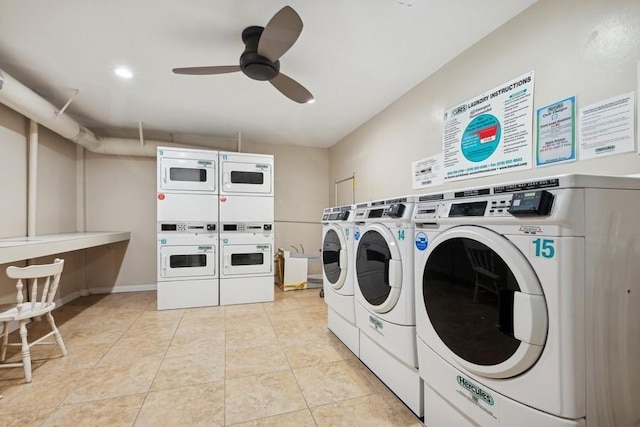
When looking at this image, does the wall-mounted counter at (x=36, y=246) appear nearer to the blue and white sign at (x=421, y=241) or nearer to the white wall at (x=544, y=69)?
the blue and white sign at (x=421, y=241)

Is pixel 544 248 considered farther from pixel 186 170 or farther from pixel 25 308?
pixel 186 170

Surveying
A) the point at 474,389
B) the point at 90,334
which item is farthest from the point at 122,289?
the point at 474,389

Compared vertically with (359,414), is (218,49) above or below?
above

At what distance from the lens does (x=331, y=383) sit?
187 cm

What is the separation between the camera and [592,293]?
87cm

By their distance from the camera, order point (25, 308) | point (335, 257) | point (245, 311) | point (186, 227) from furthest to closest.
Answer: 1. point (186, 227)
2. point (245, 311)
3. point (335, 257)
4. point (25, 308)

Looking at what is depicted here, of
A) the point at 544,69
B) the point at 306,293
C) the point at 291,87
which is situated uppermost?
the point at 291,87

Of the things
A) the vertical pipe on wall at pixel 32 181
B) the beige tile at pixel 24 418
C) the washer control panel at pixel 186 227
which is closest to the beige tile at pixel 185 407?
the beige tile at pixel 24 418

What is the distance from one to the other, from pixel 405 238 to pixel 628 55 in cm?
132

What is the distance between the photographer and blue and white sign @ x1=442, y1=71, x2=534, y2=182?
1.75 m

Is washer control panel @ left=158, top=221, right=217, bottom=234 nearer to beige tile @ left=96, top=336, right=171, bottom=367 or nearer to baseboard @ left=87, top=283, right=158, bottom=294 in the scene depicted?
beige tile @ left=96, top=336, right=171, bottom=367

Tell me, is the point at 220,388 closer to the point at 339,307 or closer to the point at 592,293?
the point at 339,307

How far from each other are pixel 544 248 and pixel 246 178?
11.1ft

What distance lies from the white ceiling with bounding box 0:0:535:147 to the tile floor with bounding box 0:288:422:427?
2.41m
